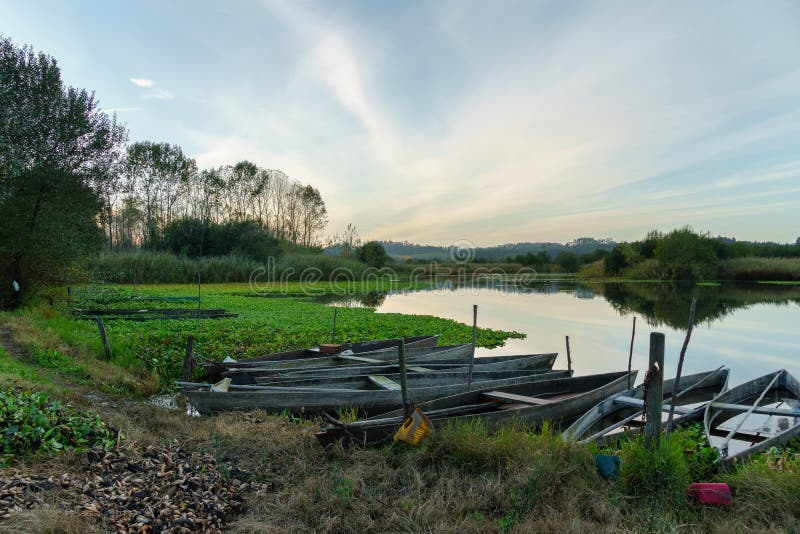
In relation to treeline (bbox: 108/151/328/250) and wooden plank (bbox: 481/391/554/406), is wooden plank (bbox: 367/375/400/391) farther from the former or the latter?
treeline (bbox: 108/151/328/250)

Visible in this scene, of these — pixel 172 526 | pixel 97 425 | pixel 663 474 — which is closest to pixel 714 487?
pixel 663 474

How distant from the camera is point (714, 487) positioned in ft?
11.6

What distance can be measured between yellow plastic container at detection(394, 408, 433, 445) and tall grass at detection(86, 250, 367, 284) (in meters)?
25.3

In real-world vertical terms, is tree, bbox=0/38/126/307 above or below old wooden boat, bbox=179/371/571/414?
above

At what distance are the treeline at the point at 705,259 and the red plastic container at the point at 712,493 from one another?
→ 163ft

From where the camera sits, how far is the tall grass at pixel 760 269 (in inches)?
1607

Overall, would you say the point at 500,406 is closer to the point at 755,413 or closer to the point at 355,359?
the point at 355,359

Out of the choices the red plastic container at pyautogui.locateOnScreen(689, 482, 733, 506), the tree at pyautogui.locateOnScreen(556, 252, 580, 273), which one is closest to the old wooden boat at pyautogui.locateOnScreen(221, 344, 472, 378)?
the red plastic container at pyautogui.locateOnScreen(689, 482, 733, 506)

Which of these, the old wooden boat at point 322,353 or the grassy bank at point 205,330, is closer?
the old wooden boat at point 322,353

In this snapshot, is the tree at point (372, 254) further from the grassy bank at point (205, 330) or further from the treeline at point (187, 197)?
the grassy bank at point (205, 330)

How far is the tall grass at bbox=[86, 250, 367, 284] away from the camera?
30.4 meters

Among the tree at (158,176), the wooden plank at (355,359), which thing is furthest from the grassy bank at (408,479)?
the tree at (158,176)

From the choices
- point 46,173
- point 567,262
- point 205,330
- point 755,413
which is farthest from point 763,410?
point 567,262

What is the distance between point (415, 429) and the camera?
453 centimetres
